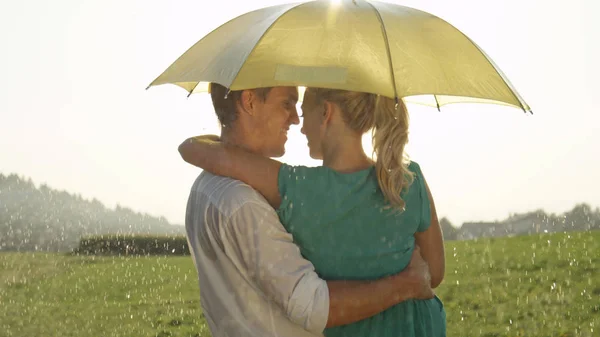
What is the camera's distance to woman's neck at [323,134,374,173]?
446 cm

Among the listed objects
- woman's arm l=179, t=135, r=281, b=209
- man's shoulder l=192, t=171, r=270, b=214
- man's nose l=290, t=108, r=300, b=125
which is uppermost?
man's nose l=290, t=108, r=300, b=125

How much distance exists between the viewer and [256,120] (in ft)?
15.0

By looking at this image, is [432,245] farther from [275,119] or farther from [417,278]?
[275,119]

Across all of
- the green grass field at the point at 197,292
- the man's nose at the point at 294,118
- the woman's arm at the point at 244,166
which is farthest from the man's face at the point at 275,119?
the green grass field at the point at 197,292

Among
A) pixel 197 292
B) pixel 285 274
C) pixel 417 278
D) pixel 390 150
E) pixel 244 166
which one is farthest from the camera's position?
pixel 197 292

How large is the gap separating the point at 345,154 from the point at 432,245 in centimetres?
75

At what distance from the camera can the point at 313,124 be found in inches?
179

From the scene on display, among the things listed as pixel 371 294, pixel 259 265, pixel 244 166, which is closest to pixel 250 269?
pixel 259 265

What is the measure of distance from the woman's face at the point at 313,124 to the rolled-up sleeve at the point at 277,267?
1.54 ft

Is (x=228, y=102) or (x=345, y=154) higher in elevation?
(x=228, y=102)

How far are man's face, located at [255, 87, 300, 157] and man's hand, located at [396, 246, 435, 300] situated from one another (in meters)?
0.88

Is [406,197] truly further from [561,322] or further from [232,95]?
[561,322]

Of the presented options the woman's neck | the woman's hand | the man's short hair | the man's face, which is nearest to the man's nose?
the man's face

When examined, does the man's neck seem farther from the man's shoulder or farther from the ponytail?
the ponytail
